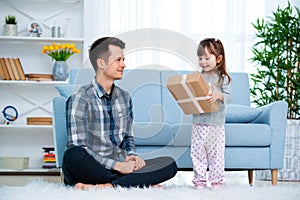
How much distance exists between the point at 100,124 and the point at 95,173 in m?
0.23

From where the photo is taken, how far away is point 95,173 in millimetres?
2318

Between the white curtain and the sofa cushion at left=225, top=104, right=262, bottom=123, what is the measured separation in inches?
63.2

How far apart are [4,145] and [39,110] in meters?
0.44

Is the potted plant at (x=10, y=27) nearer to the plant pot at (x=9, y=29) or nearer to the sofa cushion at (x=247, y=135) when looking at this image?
the plant pot at (x=9, y=29)

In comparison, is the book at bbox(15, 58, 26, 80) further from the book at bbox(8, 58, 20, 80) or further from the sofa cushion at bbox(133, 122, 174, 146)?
the sofa cushion at bbox(133, 122, 174, 146)

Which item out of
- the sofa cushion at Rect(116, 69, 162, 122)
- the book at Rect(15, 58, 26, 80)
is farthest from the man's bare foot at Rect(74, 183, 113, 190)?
the book at Rect(15, 58, 26, 80)

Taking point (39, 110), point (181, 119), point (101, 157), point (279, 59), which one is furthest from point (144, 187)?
point (39, 110)

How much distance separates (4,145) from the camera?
4.76m

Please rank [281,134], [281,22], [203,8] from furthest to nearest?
[203,8]
[281,22]
[281,134]

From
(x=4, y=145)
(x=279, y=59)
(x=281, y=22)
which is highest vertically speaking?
(x=281, y=22)

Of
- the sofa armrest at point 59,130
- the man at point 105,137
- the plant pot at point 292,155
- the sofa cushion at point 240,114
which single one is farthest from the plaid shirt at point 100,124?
the plant pot at point 292,155

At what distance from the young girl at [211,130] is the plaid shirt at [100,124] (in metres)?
0.35

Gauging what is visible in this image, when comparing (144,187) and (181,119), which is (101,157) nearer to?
(144,187)

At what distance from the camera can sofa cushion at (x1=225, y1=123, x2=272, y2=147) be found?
10.3ft
